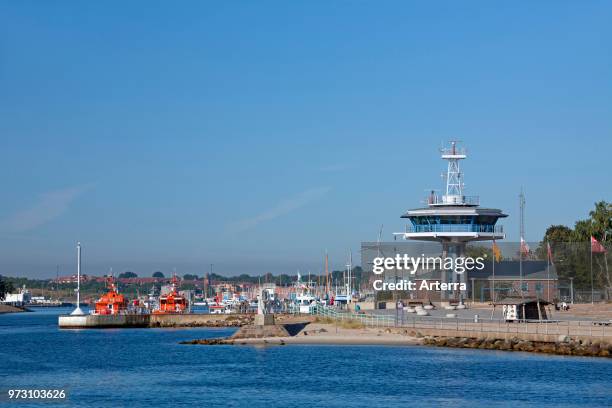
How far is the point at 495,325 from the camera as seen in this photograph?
94750 mm

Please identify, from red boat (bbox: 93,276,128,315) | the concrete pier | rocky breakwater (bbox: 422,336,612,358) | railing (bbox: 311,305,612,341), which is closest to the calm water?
rocky breakwater (bbox: 422,336,612,358)

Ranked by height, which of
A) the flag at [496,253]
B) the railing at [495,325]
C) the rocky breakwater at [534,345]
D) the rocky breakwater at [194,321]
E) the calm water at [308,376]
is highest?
the flag at [496,253]

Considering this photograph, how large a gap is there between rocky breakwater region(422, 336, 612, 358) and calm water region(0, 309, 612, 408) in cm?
153

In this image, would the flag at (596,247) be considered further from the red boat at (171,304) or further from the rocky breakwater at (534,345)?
the red boat at (171,304)

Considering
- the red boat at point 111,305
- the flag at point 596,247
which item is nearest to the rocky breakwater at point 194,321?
the red boat at point 111,305

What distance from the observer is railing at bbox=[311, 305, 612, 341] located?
87.8 meters

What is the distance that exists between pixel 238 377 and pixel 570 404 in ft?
77.2

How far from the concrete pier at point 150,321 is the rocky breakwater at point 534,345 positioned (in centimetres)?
5574

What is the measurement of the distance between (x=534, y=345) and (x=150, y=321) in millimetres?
70695

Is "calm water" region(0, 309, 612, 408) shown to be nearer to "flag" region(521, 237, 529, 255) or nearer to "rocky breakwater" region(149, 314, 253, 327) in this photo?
"rocky breakwater" region(149, 314, 253, 327)

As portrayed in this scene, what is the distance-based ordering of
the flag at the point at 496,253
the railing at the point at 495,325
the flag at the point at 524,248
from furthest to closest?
the flag at the point at 524,248
the flag at the point at 496,253
the railing at the point at 495,325

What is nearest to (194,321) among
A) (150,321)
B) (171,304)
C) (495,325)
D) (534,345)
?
(150,321)

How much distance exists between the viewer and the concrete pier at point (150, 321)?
143 metres

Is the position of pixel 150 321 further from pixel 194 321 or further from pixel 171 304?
pixel 171 304
